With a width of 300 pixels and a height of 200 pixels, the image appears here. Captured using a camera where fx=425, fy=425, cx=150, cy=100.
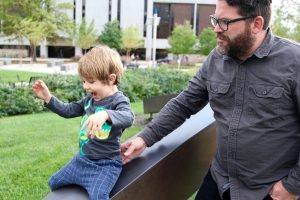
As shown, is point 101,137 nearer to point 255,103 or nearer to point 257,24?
point 255,103

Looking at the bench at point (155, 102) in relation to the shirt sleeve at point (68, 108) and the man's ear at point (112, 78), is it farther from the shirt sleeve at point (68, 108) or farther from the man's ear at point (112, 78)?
the man's ear at point (112, 78)

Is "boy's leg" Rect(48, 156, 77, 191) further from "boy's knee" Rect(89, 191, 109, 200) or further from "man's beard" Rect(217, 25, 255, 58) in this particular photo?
"man's beard" Rect(217, 25, 255, 58)

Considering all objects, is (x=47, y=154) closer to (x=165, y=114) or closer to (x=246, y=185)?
(x=165, y=114)

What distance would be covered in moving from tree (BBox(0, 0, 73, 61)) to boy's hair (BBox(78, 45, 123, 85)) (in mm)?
44808

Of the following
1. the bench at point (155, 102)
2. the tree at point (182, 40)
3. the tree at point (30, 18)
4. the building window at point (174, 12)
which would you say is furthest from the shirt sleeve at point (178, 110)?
the building window at point (174, 12)

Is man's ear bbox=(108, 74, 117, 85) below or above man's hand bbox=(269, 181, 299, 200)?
above

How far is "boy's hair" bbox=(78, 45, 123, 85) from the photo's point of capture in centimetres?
234

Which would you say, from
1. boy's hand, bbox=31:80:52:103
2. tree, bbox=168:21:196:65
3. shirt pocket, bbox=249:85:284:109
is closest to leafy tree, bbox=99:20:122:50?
tree, bbox=168:21:196:65

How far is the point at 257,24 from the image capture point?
2139 millimetres

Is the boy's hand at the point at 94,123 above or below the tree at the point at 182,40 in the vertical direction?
below

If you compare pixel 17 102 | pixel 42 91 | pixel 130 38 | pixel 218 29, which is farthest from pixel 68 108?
pixel 130 38

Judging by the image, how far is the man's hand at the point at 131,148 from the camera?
266 centimetres

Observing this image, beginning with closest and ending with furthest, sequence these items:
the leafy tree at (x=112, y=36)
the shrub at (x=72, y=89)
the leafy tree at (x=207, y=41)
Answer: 1. the shrub at (x=72, y=89)
2. the leafy tree at (x=207, y=41)
3. the leafy tree at (x=112, y=36)

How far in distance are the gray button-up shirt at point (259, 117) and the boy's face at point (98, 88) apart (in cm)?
57
